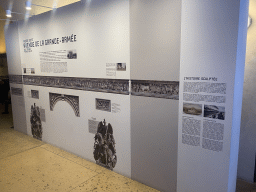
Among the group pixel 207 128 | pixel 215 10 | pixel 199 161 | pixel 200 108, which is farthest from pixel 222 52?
pixel 199 161

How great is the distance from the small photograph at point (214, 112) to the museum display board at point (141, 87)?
1 cm

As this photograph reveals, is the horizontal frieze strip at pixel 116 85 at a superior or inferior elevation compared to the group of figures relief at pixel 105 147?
superior

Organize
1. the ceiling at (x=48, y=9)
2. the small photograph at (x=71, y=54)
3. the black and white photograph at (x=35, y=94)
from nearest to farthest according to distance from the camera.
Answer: the ceiling at (x=48, y=9), the small photograph at (x=71, y=54), the black and white photograph at (x=35, y=94)

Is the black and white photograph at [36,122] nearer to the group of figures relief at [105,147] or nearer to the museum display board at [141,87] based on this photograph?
the museum display board at [141,87]

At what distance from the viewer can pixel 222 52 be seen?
85.9 inches

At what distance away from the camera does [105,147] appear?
3.61 meters

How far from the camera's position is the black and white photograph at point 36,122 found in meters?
5.06

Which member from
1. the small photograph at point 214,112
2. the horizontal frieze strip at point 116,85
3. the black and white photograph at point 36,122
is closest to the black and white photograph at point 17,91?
the black and white photograph at point 36,122

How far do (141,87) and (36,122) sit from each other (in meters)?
3.52

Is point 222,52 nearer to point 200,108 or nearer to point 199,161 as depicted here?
point 200,108

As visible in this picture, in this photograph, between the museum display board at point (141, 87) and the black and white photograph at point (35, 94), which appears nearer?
the museum display board at point (141, 87)

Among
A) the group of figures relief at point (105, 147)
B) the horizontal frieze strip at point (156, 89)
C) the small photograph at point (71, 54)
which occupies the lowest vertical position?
the group of figures relief at point (105, 147)

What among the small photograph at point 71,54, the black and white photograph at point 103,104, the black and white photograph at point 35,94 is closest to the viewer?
the black and white photograph at point 103,104

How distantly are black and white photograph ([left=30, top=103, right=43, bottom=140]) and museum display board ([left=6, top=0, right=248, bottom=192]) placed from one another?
351mm
